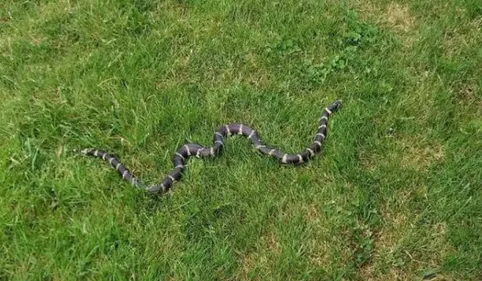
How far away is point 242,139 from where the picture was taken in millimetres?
5340

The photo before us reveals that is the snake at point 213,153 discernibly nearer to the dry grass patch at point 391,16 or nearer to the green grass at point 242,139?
the green grass at point 242,139

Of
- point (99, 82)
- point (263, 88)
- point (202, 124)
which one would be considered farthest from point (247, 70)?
point (99, 82)

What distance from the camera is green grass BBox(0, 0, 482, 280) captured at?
4.56m

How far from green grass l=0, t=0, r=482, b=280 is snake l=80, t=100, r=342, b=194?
8 cm

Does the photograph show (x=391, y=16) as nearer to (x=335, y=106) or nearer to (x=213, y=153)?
(x=335, y=106)

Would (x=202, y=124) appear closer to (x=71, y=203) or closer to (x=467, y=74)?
(x=71, y=203)

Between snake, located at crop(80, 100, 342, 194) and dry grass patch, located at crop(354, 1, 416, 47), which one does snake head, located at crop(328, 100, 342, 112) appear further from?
dry grass patch, located at crop(354, 1, 416, 47)

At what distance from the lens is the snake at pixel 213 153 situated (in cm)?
500

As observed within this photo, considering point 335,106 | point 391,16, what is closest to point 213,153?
point 335,106

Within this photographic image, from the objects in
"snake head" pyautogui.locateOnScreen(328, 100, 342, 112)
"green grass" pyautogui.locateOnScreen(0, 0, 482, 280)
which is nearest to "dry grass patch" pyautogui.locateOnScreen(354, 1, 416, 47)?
"green grass" pyautogui.locateOnScreen(0, 0, 482, 280)

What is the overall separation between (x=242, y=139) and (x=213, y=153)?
1.04 feet

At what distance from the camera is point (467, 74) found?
19.3ft

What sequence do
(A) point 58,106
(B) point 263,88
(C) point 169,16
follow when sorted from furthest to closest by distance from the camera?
(C) point 169,16
(B) point 263,88
(A) point 58,106

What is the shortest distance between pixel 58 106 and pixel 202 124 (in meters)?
1.29
